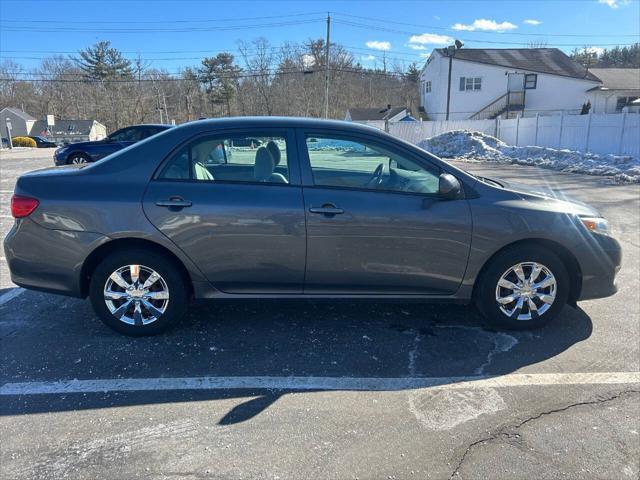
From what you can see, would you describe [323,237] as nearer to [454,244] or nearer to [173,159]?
[454,244]

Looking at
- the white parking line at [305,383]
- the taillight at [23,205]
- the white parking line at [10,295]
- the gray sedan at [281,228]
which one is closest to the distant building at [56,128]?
the white parking line at [10,295]

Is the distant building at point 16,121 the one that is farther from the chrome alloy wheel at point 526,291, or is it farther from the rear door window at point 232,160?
the chrome alloy wheel at point 526,291

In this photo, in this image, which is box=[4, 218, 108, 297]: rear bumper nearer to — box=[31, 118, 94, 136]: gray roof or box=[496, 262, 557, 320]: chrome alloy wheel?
box=[496, 262, 557, 320]: chrome alloy wheel

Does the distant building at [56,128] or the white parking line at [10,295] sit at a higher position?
the distant building at [56,128]

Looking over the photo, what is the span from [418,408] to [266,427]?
3.07ft

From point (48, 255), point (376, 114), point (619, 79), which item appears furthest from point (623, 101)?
point (48, 255)

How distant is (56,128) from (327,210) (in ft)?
261

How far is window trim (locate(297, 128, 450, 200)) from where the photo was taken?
3586mm

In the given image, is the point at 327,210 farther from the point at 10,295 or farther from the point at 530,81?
the point at 530,81

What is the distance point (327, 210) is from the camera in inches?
138

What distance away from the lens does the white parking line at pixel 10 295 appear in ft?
14.9

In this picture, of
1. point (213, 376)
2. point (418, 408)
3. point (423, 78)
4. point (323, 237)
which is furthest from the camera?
point (423, 78)

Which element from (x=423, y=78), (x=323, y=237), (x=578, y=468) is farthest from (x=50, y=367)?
(x=423, y=78)

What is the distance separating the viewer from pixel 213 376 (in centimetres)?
321
